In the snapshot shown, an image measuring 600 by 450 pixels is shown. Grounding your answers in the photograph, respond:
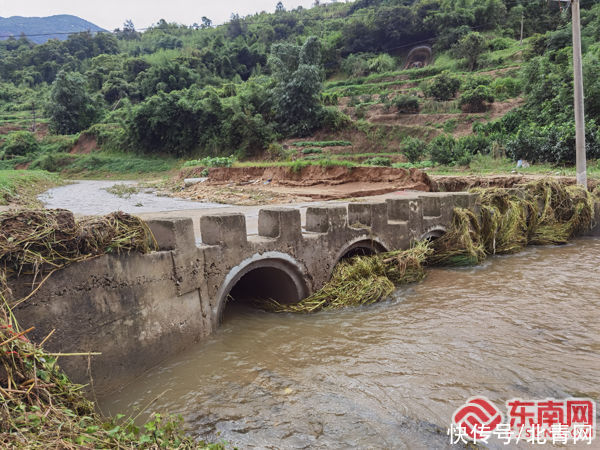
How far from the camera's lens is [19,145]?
40.3m

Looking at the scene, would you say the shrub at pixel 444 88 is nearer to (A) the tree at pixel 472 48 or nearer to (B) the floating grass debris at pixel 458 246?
(A) the tree at pixel 472 48

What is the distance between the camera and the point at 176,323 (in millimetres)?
4586

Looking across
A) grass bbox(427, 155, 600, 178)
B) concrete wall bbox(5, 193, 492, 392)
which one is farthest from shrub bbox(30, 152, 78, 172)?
concrete wall bbox(5, 193, 492, 392)

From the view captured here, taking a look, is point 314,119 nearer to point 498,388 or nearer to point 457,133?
point 457,133

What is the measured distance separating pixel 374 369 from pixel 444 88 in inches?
1371

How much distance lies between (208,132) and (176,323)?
106ft

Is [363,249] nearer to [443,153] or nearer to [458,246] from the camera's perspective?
[458,246]

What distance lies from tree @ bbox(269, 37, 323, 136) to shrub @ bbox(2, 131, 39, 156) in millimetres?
25568

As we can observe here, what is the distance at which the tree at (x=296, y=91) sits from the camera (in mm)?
32938

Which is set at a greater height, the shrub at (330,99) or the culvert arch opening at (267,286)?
the shrub at (330,99)

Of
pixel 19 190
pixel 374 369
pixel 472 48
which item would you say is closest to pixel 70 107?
pixel 19 190

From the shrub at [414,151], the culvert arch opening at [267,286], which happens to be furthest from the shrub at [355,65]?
the culvert arch opening at [267,286]

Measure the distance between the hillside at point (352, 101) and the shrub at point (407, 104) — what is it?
11 centimetres

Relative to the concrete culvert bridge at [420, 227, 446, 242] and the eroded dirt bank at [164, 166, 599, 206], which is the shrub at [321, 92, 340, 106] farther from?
the concrete culvert bridge at [420, 227, 446, 242]
